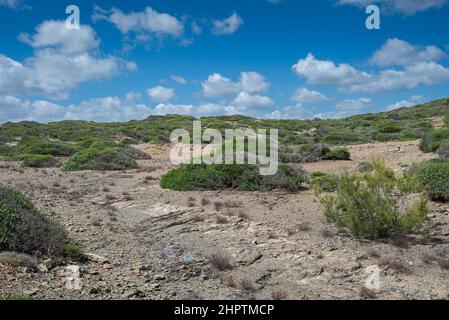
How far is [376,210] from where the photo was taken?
9.05 metres

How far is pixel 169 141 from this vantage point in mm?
42125

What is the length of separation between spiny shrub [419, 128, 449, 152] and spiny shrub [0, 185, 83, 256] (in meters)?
15.6

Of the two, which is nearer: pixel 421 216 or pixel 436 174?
pixel 421 216

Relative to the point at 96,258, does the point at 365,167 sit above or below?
above

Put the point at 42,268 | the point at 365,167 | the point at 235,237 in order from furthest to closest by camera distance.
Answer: the point at 365,167 < the point at 235,237 < the point at 42,268

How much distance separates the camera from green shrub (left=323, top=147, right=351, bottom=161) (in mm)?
21062

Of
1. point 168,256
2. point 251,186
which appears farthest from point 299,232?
point 251,186

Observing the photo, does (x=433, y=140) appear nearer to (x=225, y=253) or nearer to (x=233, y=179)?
(x=233, y=179)

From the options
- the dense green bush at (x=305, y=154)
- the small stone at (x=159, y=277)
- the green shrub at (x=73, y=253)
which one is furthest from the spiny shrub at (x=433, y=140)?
the green shrub at (x=73, y=253)

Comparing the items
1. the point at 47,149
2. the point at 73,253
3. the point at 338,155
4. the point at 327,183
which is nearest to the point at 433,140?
the point at 338,155

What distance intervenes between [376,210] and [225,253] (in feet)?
10.4

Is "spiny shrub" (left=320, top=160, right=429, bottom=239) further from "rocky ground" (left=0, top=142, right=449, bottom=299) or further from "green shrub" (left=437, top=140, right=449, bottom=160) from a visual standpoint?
"green shrub" (left=437, top=140, right=449, bottom=160)
